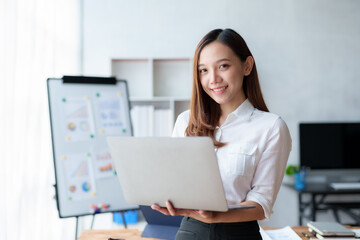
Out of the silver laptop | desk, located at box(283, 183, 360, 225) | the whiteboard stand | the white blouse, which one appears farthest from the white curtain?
desk, located at box(283, 183, 360, 225)

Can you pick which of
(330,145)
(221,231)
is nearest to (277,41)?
(330,145)

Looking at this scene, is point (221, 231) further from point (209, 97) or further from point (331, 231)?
point (331, 231)

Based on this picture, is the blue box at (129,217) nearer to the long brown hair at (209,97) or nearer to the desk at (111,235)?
the desk at (111,235)

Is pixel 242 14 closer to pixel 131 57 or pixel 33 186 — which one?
pixel 131 57

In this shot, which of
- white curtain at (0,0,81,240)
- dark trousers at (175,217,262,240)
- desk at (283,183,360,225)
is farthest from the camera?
desk at (283,183,360,225)

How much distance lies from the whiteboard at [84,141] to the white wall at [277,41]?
145cm

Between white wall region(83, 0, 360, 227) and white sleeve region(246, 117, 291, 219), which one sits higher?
white wall region(83, 0, 360, 227)

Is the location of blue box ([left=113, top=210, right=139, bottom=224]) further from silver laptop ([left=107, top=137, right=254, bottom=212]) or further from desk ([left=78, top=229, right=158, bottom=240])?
silver laptop ([left=107, top=137, right=254, bottom=212])

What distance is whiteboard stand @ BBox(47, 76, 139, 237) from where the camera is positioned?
197 cm

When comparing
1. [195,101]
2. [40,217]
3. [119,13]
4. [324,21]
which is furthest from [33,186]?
[324,21]

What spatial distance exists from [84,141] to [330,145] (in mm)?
2689

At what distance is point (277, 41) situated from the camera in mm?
3617

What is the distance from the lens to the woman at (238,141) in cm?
108

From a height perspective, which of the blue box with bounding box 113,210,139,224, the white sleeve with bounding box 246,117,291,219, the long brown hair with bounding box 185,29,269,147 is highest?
the long brown hair with bounding box 185,29,269,147
